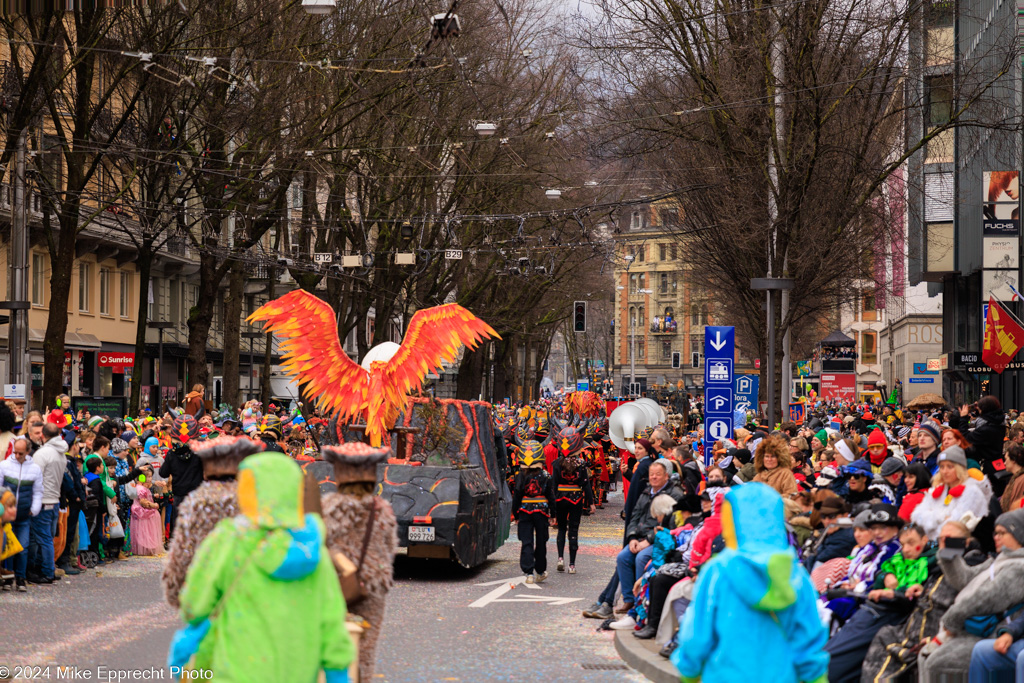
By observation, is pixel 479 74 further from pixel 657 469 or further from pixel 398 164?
pixel 657 469

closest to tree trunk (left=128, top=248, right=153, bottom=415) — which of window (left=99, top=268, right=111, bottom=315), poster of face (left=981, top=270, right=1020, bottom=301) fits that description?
window (left=99, top=268, right=111, bottom=315)

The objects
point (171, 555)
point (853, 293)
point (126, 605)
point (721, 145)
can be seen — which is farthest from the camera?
point (853, 293)

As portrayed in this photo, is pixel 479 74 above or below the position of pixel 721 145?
above

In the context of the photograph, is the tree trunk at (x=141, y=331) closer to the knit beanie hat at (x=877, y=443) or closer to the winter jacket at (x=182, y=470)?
the winter jacket at (x=182, y=470)

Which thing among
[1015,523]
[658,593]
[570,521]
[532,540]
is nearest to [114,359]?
[570,521]

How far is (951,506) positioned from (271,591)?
600cm

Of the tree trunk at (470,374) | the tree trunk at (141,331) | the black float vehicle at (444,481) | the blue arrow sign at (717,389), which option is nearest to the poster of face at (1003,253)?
the tree trunk at (470,374)

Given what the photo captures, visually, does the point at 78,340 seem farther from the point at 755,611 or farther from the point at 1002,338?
the point at 755,611

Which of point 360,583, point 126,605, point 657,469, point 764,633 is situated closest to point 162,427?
point 126,605

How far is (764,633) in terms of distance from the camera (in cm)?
512

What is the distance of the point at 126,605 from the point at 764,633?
8.70m

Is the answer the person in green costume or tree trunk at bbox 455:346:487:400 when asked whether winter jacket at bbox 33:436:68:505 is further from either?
tree trunk at bbox 455:346:487:400

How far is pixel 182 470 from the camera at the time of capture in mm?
15047

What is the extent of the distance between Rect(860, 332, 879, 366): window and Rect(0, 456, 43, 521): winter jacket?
290 feet
